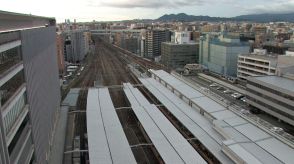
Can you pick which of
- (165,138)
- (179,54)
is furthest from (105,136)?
(179,54)

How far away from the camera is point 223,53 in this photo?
154 feet

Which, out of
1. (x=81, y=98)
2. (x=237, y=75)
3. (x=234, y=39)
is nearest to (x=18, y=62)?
(x=81, y=98)

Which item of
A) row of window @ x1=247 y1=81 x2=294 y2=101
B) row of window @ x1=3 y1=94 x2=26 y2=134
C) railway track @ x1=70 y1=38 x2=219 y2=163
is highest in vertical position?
row of window @ x1=3 y1=94 x2=26 y2=134

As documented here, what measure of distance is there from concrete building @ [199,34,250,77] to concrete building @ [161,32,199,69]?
15.4 feet

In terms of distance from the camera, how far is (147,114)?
24.2m

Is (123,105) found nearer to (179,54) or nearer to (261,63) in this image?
(261,63)

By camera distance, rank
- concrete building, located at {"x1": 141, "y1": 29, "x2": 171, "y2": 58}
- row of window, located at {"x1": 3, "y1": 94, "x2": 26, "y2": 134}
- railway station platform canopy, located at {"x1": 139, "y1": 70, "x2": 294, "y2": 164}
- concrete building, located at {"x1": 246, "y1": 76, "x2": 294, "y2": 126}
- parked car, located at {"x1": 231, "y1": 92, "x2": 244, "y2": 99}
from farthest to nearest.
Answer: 1. concrete building, located at {"x1": 141, "y1": 29, "x2": 171, "y2": 58}
2. parked car, located at {"x1": 231, "y1": 92, "x2": 244, "y2": 99}
3. concrete building, located at {"x1": 246, "y1": 76, "x2": 294, "y2": 126}
4. railway station platform canopy, located at {"x1": 139, "y1": 70, "x2": 294, "y2": 164}
5. row of window, located at {"x1": 3, "y1": 94, "x2": 26, "y2": 134}

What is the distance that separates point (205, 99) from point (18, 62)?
61.2 ft

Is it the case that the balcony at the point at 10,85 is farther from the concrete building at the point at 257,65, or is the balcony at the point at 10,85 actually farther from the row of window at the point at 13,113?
the concrete building at the point at 257,65

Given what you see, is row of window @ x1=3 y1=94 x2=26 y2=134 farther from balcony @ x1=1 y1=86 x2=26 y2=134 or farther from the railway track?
the railway track

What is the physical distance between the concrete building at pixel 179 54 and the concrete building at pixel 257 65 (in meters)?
16.5

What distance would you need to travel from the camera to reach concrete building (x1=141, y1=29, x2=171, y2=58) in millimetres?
70250

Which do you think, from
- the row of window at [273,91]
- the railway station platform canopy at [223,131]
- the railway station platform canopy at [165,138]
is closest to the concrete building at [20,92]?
the railway station platform canopy at [165,138]

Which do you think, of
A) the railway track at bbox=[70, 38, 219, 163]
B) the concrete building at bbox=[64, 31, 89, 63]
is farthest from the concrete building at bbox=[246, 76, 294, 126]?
the concrete building at bbox=[64, 31, 89, 63]
